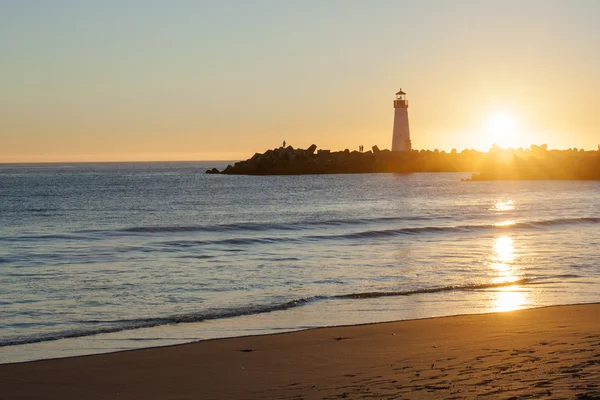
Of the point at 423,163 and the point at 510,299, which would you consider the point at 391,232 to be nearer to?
the point at 510,299

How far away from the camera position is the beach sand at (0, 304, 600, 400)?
21.8ft

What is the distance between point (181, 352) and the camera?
877 cm

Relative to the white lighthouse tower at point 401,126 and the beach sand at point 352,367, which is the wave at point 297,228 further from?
the white lighthouse tower at point 401,126

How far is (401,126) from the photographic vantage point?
8950cm

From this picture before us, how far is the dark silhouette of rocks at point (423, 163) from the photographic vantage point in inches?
3130

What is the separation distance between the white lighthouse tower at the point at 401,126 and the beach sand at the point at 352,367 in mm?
78122

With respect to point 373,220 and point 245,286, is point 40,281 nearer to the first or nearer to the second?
point 245,286

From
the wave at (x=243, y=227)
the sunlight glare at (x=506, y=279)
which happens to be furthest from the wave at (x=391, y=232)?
the sunlight glare at (x=506, y=279)

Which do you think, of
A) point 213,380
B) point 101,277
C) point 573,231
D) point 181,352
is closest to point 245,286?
point 101,277

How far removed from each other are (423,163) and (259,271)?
85982mm

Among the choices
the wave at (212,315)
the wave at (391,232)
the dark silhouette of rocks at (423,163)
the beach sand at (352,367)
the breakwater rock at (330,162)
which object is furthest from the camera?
the breakwater rock at (330,162)

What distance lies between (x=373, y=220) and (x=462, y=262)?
15974 mm

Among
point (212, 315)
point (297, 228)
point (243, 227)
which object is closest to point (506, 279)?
point (212, 315)

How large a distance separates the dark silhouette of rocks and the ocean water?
4529 cm
